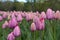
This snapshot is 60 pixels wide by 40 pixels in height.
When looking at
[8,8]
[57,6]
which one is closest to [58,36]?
[57,6]

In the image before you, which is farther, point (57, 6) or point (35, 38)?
point (57, 6)

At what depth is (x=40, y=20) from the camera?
99.2 inches

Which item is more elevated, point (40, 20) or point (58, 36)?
point (40, 20)

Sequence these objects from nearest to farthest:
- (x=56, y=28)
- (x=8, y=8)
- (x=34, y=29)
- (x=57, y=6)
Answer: (x=34, y=29), (x=56, y=28), (x=57, y=6), (x=8, y=8)

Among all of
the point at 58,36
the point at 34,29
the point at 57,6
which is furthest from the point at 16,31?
the point at 57,6

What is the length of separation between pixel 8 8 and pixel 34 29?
50.1 feet

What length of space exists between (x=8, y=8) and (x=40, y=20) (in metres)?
15.3

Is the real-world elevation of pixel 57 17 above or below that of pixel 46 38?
above

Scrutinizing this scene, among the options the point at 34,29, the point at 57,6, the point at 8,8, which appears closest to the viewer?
the point at 34,29

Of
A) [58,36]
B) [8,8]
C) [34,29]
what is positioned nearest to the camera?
[34,29]

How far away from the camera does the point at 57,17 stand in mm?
3141

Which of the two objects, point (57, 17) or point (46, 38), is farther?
point (57, 17)

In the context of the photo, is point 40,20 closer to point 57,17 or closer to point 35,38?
point 35,38

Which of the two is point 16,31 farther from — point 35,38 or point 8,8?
point 8,8
